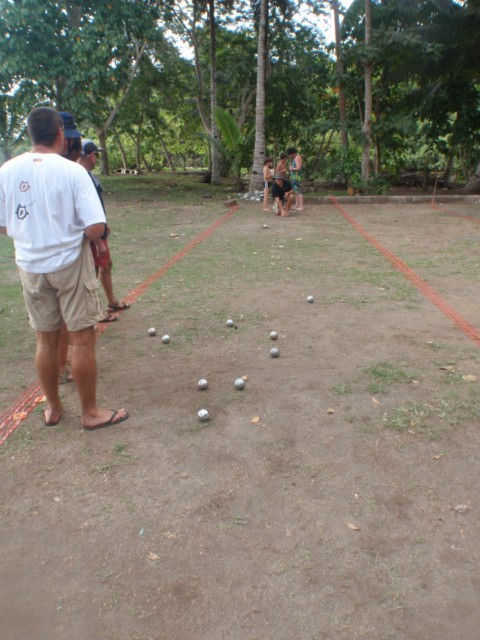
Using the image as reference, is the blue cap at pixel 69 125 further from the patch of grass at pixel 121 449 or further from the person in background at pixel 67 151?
the patch of grass at pixel 121 449

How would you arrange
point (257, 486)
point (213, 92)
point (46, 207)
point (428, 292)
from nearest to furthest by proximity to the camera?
→ point (257, 486) < point (46, 207) < point (428, 292) < point (213, 92)

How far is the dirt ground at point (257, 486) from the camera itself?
2.14 meters

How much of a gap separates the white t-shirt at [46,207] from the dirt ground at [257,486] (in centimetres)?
122

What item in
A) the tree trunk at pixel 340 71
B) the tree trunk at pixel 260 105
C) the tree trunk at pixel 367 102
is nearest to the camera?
the tree trunk at pixel 367 102

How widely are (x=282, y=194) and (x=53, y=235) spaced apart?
1029 cm

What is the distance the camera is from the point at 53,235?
10.1 ft

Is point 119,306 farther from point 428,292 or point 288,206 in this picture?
point 288,206

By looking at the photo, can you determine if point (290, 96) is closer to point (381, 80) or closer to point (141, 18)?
point (381, 80)

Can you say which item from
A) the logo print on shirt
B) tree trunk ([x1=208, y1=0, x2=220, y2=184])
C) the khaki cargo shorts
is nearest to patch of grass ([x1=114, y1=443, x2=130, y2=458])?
the khaki cargo shorts

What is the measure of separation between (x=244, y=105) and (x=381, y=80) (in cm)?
677

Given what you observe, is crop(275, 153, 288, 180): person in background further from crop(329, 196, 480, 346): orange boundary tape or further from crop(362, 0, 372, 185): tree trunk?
crop(362, 0, 372, 185): tree trunk

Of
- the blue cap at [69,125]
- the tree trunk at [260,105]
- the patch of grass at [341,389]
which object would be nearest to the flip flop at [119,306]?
the blue cap at [69,125]

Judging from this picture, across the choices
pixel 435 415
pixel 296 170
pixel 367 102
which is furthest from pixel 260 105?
pixel 435 415

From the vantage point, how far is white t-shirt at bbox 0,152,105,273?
300cm
